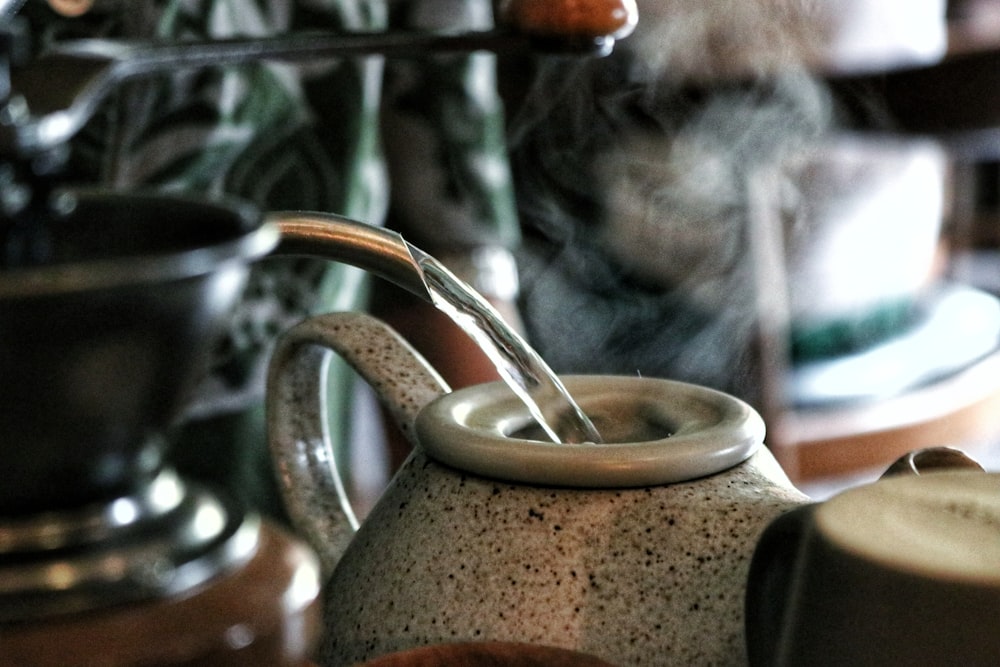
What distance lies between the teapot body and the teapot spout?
7 cm

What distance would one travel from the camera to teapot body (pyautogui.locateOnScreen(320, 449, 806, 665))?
333 mm

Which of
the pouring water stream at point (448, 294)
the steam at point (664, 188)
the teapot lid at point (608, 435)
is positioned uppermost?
the pouring water stream at point (448, 294)

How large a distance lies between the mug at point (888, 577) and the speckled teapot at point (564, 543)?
19 mm

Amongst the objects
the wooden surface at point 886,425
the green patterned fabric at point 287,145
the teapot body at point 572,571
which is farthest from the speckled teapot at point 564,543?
the wooden surface at point 886,425

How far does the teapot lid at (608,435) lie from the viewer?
35 cm

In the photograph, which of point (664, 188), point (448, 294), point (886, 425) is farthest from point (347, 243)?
point (664, 188)

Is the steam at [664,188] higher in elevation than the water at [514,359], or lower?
lower

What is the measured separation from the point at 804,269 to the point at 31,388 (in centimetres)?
129

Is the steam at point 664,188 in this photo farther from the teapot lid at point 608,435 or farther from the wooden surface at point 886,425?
the teapot lid at point 608,435

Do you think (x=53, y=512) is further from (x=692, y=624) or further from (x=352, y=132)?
(x=352, y=132)

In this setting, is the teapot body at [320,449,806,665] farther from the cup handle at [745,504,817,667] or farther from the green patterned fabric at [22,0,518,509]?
the green patterned fabric at [22,0,518,509]

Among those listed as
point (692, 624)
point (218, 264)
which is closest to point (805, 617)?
point (692, 624)

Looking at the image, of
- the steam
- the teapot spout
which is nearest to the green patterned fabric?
the steam

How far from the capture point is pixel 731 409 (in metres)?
0.40
